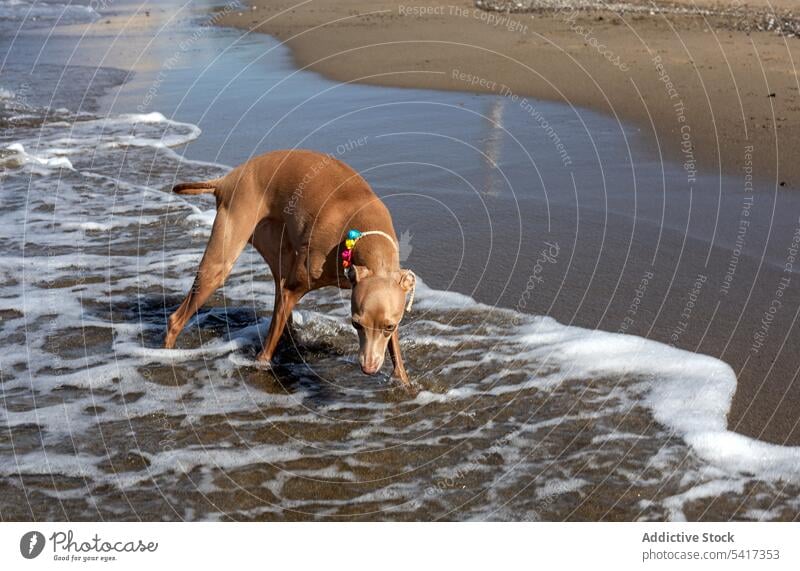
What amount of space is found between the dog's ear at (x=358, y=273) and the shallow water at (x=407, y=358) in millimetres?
1383

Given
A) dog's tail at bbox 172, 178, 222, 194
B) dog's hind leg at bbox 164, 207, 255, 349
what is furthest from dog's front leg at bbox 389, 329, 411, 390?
dog's tail at bbox 172, 178, 222, 194

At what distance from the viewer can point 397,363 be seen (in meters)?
7.91

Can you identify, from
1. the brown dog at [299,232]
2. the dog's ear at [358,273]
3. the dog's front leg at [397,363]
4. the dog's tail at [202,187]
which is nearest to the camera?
the dog's ear at [358,273]

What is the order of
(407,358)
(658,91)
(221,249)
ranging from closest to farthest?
(221,249) → (407,358) → (658,91)

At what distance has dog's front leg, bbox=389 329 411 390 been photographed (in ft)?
25.4

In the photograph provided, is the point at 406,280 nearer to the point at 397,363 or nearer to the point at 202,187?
the point at 397,363

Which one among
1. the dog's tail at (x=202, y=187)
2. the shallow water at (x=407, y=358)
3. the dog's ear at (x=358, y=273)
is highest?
the dog's ear at (x=358, y=273)

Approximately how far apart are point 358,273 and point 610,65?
1505 cm

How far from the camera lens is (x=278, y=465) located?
7.06m

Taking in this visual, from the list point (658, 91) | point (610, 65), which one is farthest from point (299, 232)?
point (610, 65)

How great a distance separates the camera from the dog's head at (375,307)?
6637 millimetres

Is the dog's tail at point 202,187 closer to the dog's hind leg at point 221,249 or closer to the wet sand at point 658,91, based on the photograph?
the dog's hind leg at point 221,249

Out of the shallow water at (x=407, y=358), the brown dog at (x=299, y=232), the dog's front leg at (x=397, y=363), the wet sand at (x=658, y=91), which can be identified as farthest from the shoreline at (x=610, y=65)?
the brown dog at (x=299, y=232)

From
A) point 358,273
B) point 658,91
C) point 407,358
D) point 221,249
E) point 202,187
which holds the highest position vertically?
point 658,91
